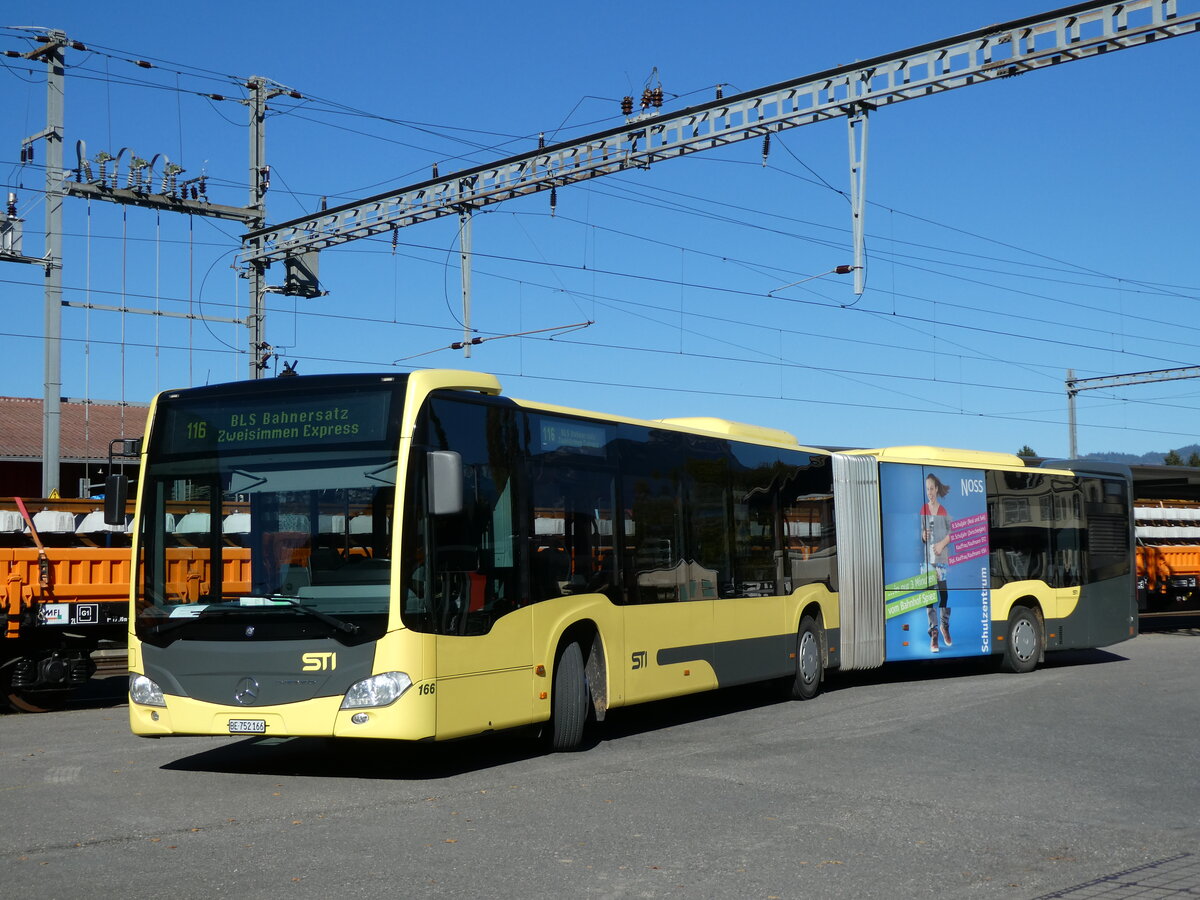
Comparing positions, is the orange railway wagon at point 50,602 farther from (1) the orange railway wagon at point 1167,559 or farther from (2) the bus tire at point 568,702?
(1) the orange railway wagon at point 1167,559

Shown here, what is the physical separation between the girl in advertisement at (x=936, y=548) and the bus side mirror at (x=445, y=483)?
1029 centimetres

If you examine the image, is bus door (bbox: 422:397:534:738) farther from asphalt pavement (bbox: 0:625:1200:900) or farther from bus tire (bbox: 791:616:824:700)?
bus tire (bbox: 791:616:824:700)

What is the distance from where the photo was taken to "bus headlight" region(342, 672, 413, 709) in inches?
383

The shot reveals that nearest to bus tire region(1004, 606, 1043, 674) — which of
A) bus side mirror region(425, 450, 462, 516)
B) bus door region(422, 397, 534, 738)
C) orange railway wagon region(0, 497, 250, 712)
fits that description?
bus door region(422, 397, 534, 738)

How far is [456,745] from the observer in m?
12.3

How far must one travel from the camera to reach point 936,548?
1880cm

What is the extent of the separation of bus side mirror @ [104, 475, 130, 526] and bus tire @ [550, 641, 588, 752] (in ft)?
12.4

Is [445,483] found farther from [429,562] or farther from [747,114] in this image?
[747,114]

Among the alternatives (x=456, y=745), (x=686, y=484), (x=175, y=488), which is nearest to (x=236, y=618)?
(x=175, y=488)

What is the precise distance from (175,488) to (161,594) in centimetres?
84

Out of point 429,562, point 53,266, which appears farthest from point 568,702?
point 53,266

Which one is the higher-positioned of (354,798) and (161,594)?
(161,594)

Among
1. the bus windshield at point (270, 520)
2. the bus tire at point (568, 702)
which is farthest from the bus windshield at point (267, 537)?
the bus tire at point (568, 702)

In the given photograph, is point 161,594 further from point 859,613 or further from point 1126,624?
point 1126,624
